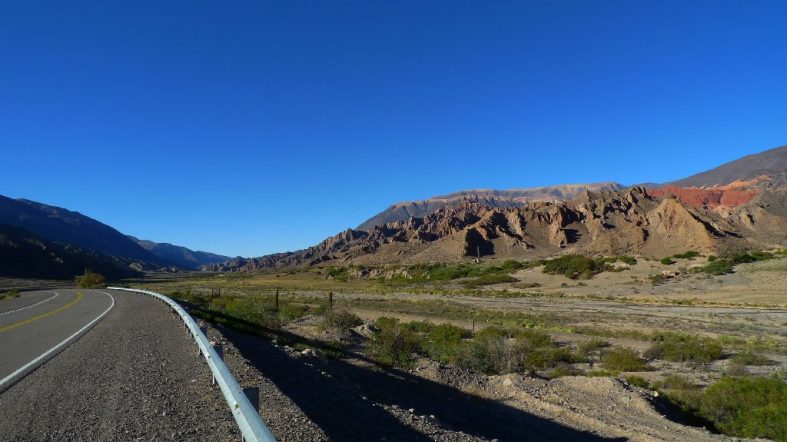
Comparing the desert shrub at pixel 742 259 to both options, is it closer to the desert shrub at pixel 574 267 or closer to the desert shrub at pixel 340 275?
the desert shrub at pixel 574 267

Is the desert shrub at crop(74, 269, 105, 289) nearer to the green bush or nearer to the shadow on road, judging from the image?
the shadow on road

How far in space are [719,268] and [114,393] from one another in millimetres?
72970

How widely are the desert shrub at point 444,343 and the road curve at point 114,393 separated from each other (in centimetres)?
994

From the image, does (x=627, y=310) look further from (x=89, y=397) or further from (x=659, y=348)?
(x=89, y=397)

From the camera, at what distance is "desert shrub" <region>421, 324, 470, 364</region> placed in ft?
64.0

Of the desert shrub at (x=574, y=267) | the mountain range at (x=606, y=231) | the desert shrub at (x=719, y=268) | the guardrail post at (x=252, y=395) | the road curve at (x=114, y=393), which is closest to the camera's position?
the guardrail post at (x=252, y=395)

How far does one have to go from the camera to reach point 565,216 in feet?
468

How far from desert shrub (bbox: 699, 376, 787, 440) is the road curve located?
11.4 m

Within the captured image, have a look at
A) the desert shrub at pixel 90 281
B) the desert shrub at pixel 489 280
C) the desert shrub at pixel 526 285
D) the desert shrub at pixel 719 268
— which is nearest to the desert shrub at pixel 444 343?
the desert shrub at pixel 526 285

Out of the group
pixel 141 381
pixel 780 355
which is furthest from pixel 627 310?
pixel 141 381

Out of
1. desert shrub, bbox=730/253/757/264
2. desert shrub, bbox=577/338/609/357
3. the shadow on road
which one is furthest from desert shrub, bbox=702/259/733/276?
the shadow on road

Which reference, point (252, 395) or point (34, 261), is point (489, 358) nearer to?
point (252, 395)

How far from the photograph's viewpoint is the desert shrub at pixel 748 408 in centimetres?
1079

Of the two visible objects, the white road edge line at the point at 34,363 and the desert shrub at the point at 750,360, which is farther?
the desert shrub at the point at 750,360
